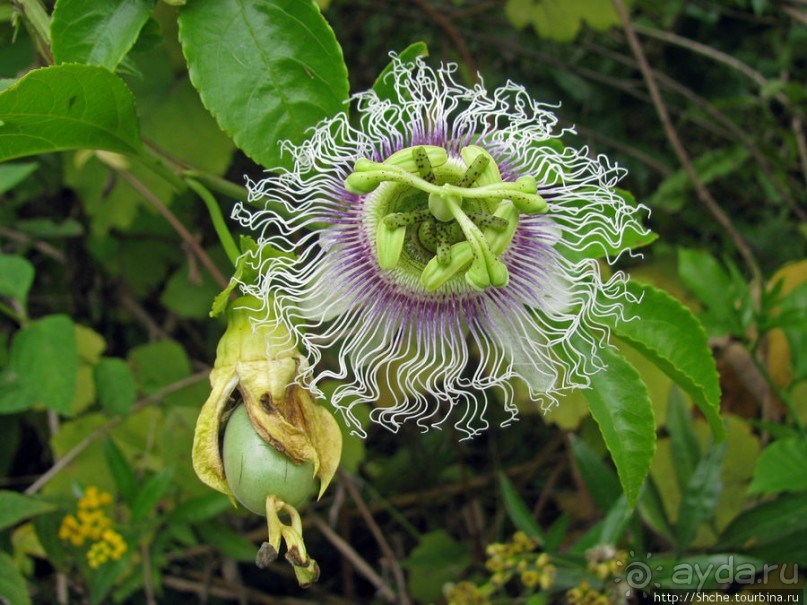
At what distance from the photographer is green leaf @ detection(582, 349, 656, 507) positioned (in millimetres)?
1065

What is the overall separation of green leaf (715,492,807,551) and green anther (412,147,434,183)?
969 millimetres

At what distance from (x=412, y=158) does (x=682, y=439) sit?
95cm

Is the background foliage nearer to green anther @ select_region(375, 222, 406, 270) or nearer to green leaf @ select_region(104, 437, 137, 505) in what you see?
green leaf @ select_region(104, 437, 137, 505)

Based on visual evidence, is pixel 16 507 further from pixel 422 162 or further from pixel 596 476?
pixel 596 476

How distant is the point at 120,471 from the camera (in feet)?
5.03

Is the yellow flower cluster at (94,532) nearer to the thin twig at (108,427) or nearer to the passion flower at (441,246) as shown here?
the thin twig at (108,427)

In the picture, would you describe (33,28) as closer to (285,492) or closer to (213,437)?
(213,437)

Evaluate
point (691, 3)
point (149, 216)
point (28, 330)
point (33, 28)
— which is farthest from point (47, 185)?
point (691, 3)

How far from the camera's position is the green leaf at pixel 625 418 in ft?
3.50

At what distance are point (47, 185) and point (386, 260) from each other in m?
1.49

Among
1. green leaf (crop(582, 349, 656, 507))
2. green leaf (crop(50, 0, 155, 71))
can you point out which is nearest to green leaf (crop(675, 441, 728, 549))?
green leaf (crop(582, 349, 656, 507))

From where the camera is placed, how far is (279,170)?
44.9 inches

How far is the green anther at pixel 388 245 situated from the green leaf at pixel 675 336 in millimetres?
320

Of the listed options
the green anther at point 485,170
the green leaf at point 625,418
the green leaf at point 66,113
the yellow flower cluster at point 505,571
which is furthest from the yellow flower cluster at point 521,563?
the green leaf at point 66,113
